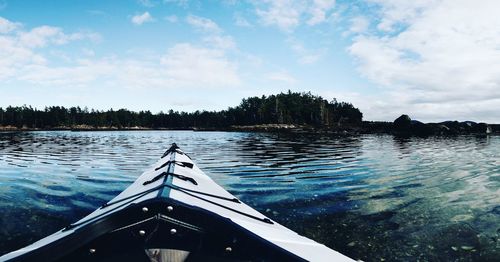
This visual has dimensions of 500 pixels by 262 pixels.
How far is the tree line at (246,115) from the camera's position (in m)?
152

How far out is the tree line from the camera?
5979 inches

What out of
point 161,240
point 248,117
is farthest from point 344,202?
point 248,117

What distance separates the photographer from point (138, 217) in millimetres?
3211

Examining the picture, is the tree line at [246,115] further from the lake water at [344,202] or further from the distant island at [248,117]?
the lake water at [344,202]

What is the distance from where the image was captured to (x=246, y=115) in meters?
164

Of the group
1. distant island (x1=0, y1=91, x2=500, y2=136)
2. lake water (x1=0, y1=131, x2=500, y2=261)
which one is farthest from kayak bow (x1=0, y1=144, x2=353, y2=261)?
distant island (x1=0, y1=91, x2=500, y2=136)

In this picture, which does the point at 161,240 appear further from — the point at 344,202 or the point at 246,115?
the point at 246,115

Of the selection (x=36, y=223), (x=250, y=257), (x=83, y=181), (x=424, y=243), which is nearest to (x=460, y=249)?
(x=424, y=243)

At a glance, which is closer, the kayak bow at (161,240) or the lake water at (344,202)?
the kayak bow at (161,240)

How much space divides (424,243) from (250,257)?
16.2 ft

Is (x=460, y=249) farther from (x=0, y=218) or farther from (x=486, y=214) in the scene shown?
(x=0, y=218)

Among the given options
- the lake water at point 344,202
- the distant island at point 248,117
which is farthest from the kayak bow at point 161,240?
the distant island at point 248,117

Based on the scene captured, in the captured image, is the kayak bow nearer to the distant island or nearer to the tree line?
the distant island

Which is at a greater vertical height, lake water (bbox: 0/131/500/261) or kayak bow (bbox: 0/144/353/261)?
kayak bow (bbox: 0/144/353/261)
